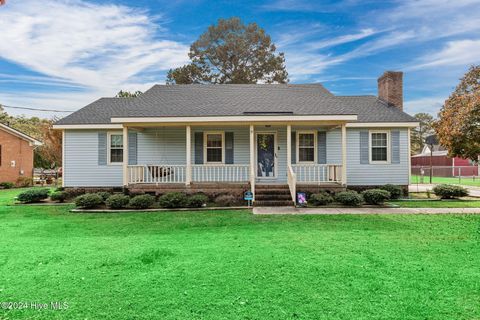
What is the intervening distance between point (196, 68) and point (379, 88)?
2037cm

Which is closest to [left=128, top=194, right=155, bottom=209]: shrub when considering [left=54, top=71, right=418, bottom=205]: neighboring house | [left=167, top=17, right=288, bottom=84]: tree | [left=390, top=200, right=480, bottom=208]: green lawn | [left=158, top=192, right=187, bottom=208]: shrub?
[left=158, top=192, right=187, bottom=208]: shrub

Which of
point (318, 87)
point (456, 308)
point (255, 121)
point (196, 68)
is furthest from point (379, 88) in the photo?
point (196, 68)

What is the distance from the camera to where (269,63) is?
3088 centimetres

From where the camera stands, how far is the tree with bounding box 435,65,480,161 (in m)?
9.80

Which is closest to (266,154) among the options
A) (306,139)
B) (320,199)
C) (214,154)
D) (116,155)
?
(306,139)

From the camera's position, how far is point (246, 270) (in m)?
4.19

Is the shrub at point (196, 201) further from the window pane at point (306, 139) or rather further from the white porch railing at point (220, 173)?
the window pane at point (306, 139)

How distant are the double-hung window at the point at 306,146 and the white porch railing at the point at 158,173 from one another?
524 cm

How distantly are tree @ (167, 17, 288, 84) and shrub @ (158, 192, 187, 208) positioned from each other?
2232 cm

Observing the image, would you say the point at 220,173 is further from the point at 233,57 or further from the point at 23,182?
the point at 233,57

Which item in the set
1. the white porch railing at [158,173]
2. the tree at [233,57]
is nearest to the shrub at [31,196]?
the white porch railing at [158,173]

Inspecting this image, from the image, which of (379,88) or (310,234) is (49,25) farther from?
(379,88)

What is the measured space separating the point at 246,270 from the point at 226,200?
255 inches

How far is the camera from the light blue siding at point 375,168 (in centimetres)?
1271
